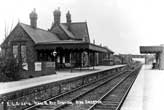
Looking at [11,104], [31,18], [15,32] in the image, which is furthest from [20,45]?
[11,104]

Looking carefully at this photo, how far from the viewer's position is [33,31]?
1549 inches

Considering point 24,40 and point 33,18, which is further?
point 33,18

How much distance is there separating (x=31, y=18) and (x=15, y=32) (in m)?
6.12

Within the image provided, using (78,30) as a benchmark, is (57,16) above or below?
above

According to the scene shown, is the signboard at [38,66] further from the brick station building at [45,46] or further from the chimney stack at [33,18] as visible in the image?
the chimney stack at [33,18]

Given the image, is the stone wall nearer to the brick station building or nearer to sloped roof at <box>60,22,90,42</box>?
the brick station building

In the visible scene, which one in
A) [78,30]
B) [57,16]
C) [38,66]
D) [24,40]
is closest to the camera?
[38,66]

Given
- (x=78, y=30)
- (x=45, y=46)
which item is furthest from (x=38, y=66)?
A: (x=78, y=30)

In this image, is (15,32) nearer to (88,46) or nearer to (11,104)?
(88,46)

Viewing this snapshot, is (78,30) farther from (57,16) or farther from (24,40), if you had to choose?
(24,40)

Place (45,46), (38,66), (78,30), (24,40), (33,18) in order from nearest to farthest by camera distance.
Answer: (38,66) < (45,46) < (24,40) < (33,18) < (78,30)

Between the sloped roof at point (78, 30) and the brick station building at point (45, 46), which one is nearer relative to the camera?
the brick station building at point (45, 46)

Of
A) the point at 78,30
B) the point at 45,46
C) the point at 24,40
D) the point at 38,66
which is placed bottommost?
the point at 38,66

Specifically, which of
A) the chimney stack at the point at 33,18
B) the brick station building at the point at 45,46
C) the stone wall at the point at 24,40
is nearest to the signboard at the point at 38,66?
the brick station building at the point at 45,46
